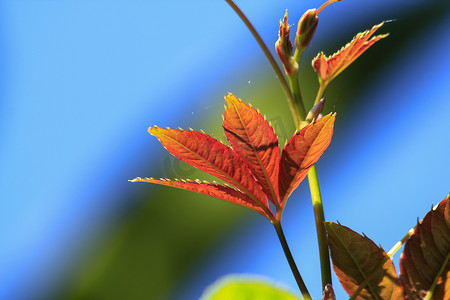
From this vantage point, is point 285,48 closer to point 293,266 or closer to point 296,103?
point 296,103

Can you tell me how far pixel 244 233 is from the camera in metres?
2.29

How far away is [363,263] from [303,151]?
0.24 feet

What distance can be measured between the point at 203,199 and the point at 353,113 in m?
0.83

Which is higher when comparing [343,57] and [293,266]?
[343,57]

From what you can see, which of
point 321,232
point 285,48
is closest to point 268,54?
point 285,48

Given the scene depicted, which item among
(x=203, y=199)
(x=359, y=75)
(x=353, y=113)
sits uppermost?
(x=359, y=75)

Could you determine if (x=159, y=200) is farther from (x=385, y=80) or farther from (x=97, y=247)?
(x=385, y=80)

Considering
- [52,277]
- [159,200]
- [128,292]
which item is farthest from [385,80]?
[52,277]

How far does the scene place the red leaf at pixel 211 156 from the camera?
27 centimetres

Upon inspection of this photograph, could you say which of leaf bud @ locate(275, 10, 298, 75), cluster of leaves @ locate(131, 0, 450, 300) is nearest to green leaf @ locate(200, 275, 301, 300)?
cluster of leaves @ locate(131, 0, 450, 300)

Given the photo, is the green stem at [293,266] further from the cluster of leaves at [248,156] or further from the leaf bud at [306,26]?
the leaf bud at [306,26]

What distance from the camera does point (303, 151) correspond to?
0.26m

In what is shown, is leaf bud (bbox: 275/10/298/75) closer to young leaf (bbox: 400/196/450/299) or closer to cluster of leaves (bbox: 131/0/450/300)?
cluster of leaves (bbox: 131/0/450/300)

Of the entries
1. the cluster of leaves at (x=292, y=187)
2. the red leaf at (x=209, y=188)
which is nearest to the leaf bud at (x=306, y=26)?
the cluster of leaves at (x=292, y=187)
